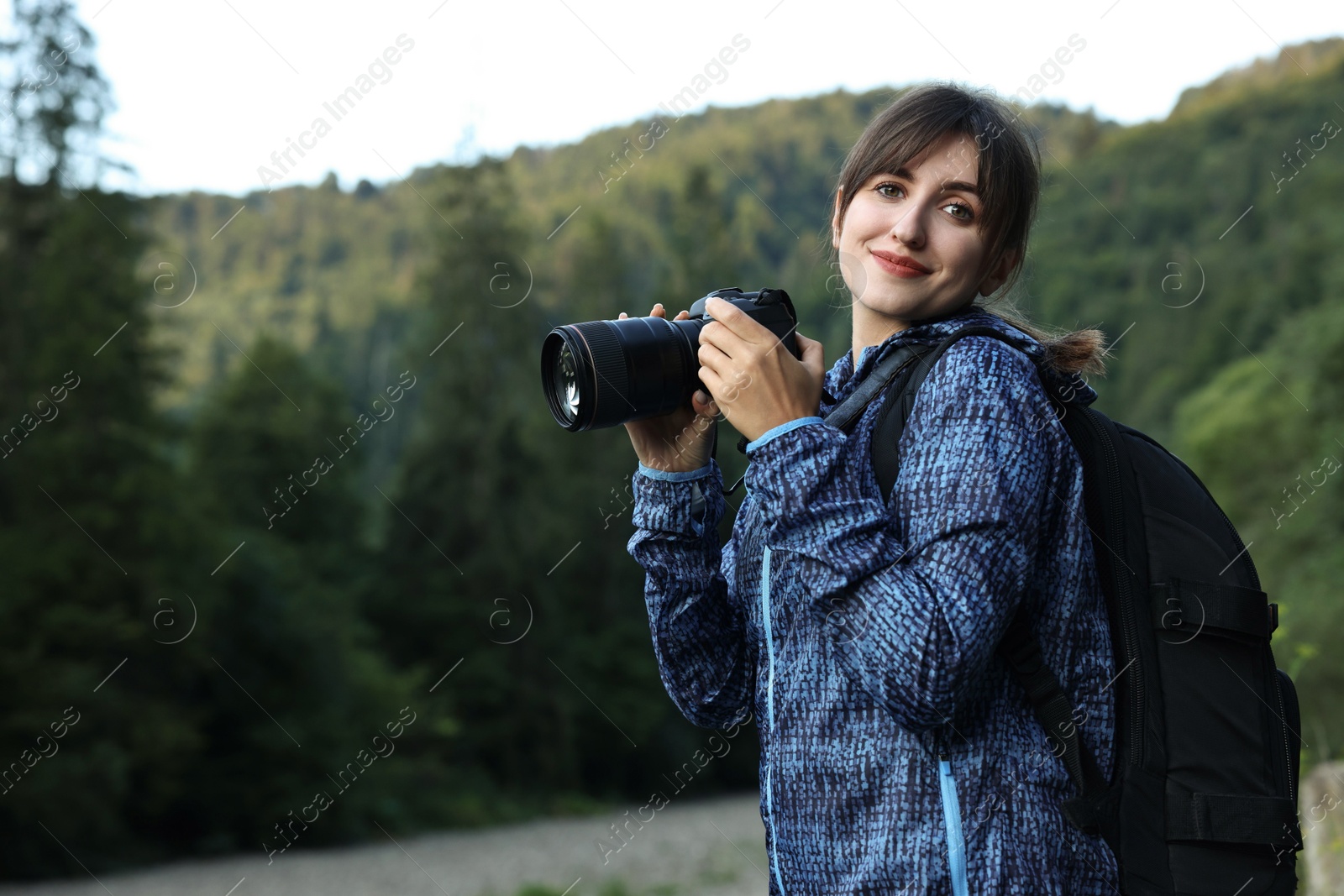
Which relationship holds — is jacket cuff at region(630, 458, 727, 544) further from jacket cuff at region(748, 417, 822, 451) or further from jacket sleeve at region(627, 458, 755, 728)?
jacket cuff at region(748, 417, 822, 451)

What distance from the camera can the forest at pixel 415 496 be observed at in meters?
15.5

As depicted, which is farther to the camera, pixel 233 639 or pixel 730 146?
pixel 730 146

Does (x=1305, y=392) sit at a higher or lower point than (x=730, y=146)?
lower

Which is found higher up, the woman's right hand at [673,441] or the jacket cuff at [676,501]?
the woman's right hand at [673,441]

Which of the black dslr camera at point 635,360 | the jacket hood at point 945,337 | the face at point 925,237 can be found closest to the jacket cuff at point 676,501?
the black dslr camera at point 635,360

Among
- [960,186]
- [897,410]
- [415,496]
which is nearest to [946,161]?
[960,186]

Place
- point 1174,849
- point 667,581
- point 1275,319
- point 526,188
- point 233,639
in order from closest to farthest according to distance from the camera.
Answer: point 1174,849
point 667,581
point 233,639
point 1275,319
point 526,188

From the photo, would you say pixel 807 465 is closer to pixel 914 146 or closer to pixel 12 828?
pixel 914 146

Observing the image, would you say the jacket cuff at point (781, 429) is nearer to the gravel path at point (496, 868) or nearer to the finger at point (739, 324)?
the finger at point (739, 324)

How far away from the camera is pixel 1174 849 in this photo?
1.28 m

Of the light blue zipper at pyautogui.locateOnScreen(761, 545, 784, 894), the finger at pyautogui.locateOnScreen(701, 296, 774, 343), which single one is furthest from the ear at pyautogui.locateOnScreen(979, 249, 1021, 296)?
the light blue zipper at pyautogui.locateOnScreen(761, 545, 784, 894)

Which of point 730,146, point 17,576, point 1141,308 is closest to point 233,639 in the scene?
point 17,576

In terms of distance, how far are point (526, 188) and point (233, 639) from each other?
46.0 metres

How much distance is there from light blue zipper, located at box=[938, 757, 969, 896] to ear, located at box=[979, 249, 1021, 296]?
2.14ft
